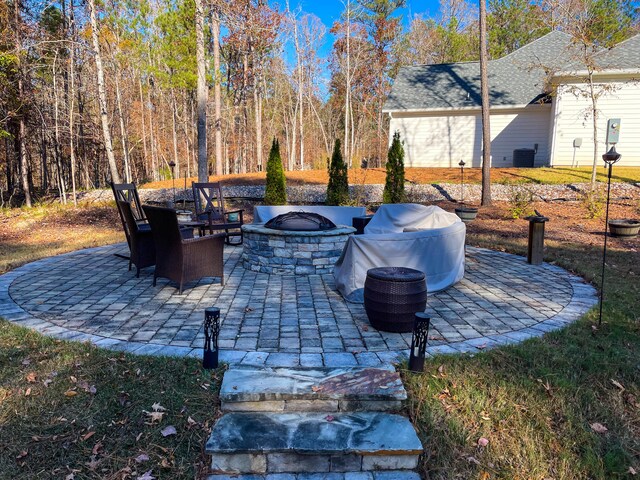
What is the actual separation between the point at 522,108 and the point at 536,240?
→ 11.8m

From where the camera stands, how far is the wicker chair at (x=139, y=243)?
16.7 feet

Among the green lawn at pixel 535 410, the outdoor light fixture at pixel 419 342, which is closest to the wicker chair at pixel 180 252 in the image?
the outdoor light fixture at pixel 419 342

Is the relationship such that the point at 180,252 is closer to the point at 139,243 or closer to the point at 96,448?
the point at 139,243

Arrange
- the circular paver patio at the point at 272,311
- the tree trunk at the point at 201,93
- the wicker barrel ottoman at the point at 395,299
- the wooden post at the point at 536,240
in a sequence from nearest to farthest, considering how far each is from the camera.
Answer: the circular paver patio at the point at 272,311
the wicker barrel ottoman at the point at 395,299
the wooden post at the point at 536,240
the tree trunk at the point at 201,93

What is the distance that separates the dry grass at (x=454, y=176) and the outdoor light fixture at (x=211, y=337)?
33.7 feet

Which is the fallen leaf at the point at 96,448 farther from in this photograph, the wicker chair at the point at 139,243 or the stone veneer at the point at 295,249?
the stone veneer at the point at 295,249

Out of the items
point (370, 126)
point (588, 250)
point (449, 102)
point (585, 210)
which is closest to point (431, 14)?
point (370, 126)

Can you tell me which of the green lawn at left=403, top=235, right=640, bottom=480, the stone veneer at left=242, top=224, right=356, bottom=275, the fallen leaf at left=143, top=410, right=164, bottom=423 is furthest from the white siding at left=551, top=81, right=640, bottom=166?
the fallen leaf at left=143, top=410, right=164, bottom=423

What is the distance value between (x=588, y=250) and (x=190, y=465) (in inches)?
280

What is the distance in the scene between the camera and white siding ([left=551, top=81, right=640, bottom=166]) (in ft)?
45.0

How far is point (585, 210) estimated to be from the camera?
10094 millimetres

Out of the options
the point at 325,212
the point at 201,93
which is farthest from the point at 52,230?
the point at 325,212

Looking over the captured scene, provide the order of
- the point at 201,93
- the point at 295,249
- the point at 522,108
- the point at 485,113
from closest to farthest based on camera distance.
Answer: the point at 295,249 < the point at 485,113 < the point at 201,93 < the point at 522,108

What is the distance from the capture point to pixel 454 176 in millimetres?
13844
